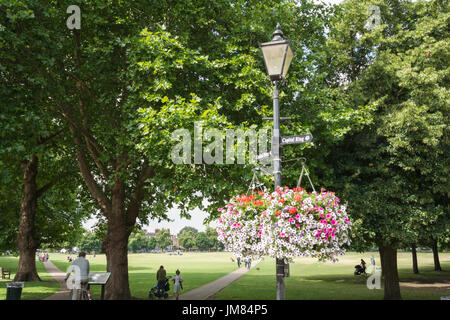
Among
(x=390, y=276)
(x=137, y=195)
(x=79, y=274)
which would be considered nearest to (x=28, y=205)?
(x=137, y=195)

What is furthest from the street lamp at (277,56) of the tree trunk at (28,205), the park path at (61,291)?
the tree trunk at (28,205)

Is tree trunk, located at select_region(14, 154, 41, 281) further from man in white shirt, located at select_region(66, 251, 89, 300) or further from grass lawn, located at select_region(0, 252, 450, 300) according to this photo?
man in white shirt, located at select_region(66, 251, 89, 300)

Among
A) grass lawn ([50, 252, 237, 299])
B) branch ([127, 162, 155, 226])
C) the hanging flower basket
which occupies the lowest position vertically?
grass lawn ([50, 252, 237, 299])

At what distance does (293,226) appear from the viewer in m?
6.36

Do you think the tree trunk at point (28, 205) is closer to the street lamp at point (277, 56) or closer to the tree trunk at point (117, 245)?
the tree trunk at point (117, 245)

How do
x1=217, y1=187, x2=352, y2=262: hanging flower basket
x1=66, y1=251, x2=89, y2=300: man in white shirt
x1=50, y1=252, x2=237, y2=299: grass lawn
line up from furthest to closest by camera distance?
x1=50, y1=252, x2=237, y2=299: grass lawn → x1=66, y1=251, x2=89, y2=300: man in white shirt → x1=217, y1=187, x2=352, y2=262: hanging flower basket

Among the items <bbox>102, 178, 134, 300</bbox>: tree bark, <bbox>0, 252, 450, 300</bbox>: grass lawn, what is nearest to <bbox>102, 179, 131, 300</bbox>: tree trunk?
<bbox>102, 178, 134, 300</bbox>: tree bark

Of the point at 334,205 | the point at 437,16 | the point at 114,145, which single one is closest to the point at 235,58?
the point at 114,145

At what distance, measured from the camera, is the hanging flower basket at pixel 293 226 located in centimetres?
627

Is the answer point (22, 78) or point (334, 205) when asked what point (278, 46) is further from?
point (22, 78)

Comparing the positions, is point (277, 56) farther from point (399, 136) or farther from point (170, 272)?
point (170, 272)

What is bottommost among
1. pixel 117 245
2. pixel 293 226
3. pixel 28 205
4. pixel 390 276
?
pixel 390 276

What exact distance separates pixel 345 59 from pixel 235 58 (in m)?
6.79

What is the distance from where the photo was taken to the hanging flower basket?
6.27m
